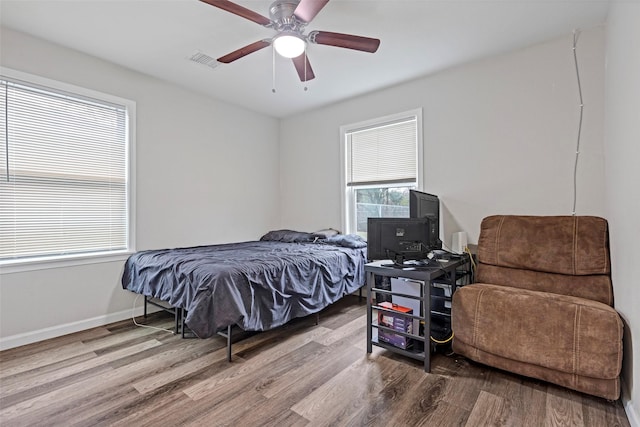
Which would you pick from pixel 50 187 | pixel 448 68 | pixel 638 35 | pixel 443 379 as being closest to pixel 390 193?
pixel 448 68

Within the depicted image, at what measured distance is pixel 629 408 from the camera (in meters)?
1.69

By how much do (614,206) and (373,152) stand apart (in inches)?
96.5

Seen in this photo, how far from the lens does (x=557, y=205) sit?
277cm

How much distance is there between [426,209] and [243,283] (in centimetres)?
168

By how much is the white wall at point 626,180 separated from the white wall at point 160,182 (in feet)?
12.9

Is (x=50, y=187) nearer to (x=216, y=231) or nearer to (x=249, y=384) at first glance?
(x=216, y=231)

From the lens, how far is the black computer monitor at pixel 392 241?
96.0 inches

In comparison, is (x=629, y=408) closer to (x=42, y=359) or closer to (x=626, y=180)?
(x=626, y=180)

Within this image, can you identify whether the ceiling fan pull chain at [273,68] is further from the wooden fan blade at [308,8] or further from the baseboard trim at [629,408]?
the baseboard trim at [629,408]

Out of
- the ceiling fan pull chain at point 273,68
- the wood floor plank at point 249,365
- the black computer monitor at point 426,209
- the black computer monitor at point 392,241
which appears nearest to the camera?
the wood floor plank at point 249,365

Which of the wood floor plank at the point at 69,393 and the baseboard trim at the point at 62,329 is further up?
the baseboard trim at the point at 62,329

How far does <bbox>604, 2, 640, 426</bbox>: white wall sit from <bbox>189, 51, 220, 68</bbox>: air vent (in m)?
3.11

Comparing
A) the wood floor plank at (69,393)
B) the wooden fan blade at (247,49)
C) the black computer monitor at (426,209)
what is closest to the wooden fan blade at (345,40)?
the wooden fan blade at (247,49)

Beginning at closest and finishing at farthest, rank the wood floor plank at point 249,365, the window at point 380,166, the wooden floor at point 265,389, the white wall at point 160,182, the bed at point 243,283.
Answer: the wooden floor at point 265,389
the wood floor plank at point 249,365
the bed at point 243,283
the white wall at point 160,182
the window at point 380,166
